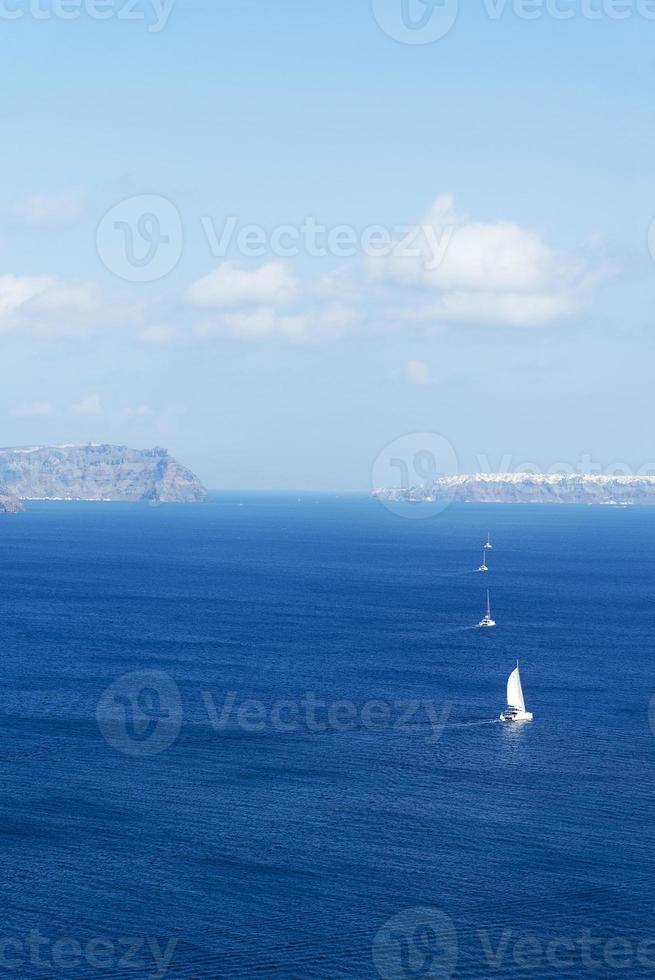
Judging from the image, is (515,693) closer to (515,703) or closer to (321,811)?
(515,703)

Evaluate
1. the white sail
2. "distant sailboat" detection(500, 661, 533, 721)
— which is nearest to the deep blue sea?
"distant sailboat" detection(500, 661, 533, 721)

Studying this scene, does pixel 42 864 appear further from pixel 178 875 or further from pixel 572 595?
pixel 572 595

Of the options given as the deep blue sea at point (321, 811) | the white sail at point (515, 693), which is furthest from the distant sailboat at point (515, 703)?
the deep blue sea at point (321, 811)

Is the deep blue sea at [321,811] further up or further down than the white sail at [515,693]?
further down

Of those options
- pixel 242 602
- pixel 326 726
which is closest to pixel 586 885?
pixel 326 726

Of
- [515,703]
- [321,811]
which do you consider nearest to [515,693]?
[515,703]

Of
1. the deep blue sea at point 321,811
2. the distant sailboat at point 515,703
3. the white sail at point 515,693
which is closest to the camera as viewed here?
the deep blue sea at point 321,811

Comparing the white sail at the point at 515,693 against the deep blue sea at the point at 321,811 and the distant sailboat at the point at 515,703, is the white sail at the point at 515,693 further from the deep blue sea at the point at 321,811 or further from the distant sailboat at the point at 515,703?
the deep blue sea at the point at 321,811
